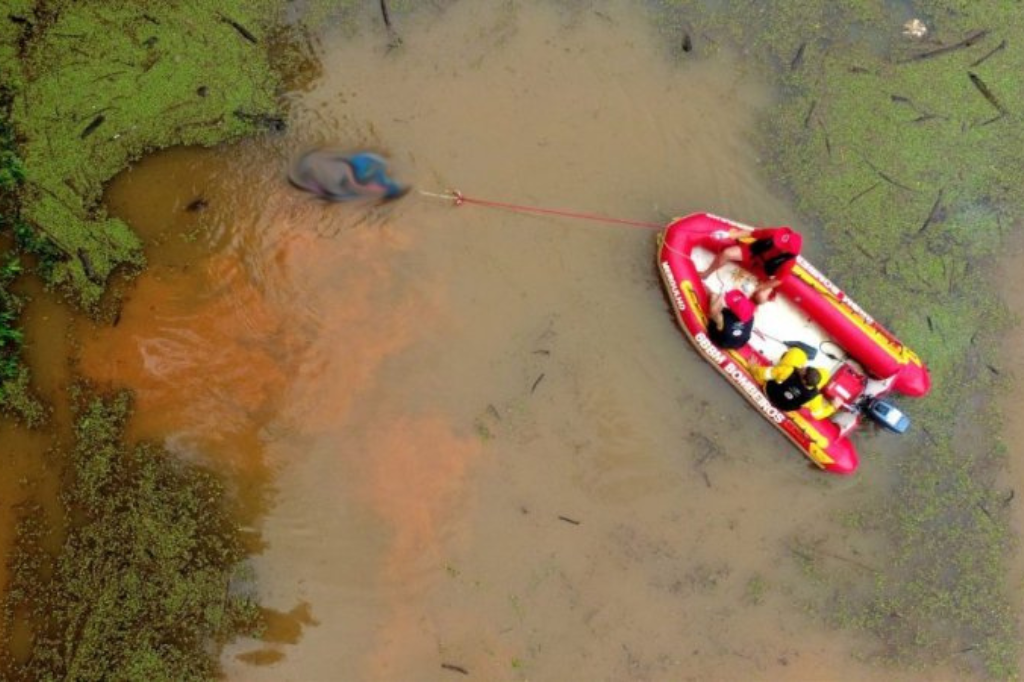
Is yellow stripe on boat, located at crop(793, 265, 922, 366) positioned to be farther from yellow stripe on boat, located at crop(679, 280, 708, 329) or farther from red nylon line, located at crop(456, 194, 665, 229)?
red nylon line, located at crop(456, 194, 665, 229)

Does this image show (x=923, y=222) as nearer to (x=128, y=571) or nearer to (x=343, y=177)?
(x=343, y=177)

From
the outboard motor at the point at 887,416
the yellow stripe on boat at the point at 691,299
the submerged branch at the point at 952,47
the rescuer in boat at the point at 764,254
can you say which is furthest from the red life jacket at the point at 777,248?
the submerged branch at the point at 952,47

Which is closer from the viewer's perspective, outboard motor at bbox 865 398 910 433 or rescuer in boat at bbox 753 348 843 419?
rescuer in boat at bbox 753 348 843 419

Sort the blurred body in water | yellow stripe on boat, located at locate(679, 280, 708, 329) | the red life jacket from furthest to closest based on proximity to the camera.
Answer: the blurred body in water → yellow stripe on boat, located at locate(679, 280, 708, 329) → the red life jacket

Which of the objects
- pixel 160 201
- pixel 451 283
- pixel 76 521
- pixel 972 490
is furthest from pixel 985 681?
pixel 160 201

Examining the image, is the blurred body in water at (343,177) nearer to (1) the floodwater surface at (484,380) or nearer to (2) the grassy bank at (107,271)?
(1) the floodwater surface at (484,380)

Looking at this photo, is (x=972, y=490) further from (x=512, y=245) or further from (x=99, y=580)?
(x=99, y=580)

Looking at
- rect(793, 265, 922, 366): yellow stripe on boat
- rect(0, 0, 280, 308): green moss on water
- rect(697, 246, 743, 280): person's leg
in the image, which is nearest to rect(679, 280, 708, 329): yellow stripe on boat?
rect(697, 246, 743, 280): person's leg
